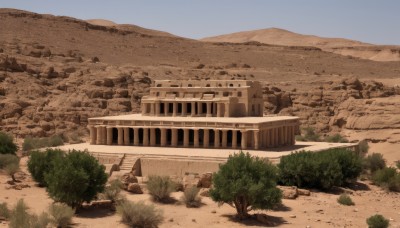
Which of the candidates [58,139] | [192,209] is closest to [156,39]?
[58,139]

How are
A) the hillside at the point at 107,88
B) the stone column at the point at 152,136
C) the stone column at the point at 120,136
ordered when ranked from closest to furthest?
the stone column at the point at 152,136, the stone column at the point at 120,136, the hillside at the point at 107,88

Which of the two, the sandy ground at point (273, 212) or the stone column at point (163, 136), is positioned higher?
the stone column at point (163, 136)

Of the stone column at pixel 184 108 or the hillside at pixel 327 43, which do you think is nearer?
the stone column at pixel 184 108

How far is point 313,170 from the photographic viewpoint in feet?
117

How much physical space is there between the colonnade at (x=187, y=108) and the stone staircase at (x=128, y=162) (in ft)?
28.1

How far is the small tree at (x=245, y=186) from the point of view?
29.6 meters

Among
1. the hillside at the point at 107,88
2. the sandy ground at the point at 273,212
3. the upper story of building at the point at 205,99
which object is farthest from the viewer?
the hillside at the point at 107,88

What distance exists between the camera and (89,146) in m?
44.8

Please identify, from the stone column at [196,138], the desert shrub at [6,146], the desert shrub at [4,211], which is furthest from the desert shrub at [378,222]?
the desert shrub at [6,146]

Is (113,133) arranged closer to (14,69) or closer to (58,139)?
(58,139)

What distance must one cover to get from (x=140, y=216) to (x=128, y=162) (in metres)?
12.2

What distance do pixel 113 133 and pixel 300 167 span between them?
15558mm

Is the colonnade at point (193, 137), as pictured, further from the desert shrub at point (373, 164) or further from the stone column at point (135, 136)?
the desert shrub at point (373, 164)

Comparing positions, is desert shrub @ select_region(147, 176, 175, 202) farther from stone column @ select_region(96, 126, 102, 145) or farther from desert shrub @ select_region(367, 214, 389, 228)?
stone column @ select_region(96, 126, 102, 145)
